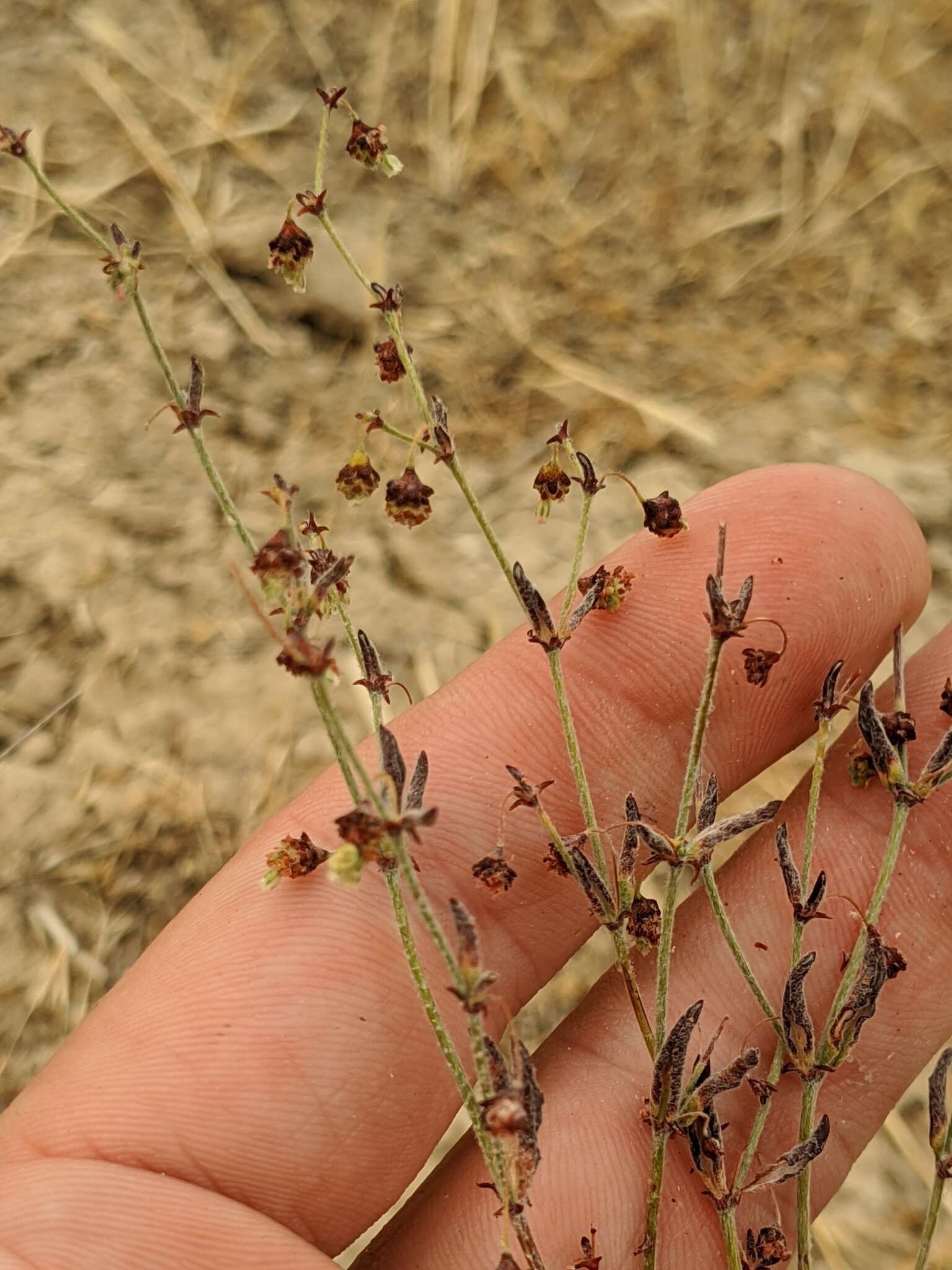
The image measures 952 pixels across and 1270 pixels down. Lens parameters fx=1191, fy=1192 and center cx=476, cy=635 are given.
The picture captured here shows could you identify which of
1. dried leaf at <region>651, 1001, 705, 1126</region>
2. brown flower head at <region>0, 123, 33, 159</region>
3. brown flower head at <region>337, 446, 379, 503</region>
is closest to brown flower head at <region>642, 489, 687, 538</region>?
brown flower head at <region>337, 446, 379, 503</region>

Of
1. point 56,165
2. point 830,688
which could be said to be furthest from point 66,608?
point 830,688

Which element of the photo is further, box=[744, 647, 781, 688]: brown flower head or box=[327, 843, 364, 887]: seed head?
box=[744, 647, 781, 688]: brown flower head

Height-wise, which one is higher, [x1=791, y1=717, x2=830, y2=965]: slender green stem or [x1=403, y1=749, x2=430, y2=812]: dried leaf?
[x1=403, y1=749, x2=430, y2=812]: dried leaf

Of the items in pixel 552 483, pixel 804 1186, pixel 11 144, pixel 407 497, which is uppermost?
pixel 11 144

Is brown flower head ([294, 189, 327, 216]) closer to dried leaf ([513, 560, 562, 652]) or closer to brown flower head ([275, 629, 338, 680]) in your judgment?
dried leaf ([513, 560, 562, 652])

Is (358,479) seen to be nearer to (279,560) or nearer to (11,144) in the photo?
(279,560)

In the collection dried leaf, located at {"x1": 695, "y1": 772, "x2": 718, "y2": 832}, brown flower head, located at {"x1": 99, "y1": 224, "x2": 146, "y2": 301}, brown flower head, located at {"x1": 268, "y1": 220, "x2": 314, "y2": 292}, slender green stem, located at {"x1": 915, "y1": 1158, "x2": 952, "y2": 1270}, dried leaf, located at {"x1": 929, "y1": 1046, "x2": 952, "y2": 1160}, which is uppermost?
brown flower head, located at {"x1": 99, "y1": 224, "x2": 146, "y2": 301}

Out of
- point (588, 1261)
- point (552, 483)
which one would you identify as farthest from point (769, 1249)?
point (552, 483)
